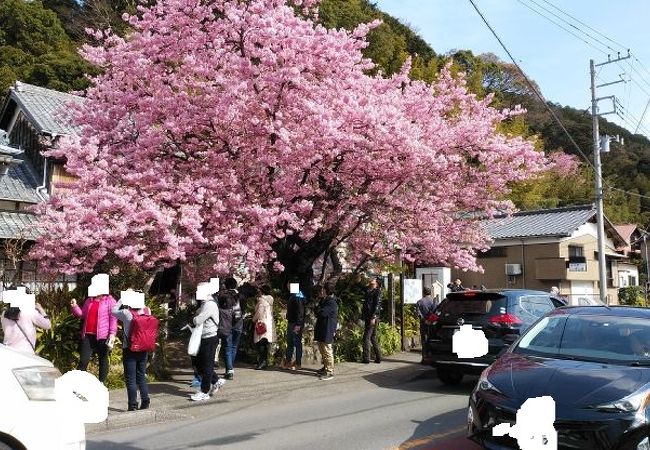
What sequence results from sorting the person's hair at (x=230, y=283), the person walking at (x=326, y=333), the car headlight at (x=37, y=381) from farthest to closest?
the person walking at (x=326, y=333), the person's hair at (x=230, y=283), the car headlight at (x=37, y=381)

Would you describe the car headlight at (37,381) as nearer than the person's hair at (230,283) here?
Yes

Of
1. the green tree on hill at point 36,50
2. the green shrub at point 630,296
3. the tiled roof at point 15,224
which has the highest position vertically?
the green tree on hill at point 36,50

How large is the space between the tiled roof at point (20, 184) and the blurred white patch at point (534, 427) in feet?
54.4

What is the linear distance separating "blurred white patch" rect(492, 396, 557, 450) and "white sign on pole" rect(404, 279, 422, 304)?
1010 centimetres

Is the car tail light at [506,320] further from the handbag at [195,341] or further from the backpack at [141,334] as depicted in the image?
the backpack at [141,334]

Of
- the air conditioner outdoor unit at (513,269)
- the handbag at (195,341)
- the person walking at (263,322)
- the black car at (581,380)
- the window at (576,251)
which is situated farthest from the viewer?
the window at (576,251)

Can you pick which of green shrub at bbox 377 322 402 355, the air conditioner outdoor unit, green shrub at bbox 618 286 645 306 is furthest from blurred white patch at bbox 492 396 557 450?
green shrub at bbox 618 286 645 306

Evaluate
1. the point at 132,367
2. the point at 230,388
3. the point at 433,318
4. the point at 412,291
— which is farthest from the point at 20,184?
the point at 433,318

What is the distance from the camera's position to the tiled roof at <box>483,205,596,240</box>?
107 ft

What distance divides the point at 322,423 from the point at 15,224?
12.3 m

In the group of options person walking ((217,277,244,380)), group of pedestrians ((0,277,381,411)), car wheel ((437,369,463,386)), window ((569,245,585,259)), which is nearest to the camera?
group of pedestrians ((0,277,381,411))

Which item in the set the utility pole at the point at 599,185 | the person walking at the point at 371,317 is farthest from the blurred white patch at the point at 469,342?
the utility pole at the point at 599,185

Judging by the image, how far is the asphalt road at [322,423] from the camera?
6.83 m

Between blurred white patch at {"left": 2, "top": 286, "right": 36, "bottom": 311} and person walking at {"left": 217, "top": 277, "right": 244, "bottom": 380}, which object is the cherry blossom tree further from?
blurred white patch at {"left": 2, "top": 286, "right": 36, "bottom": 311}
